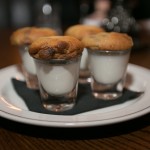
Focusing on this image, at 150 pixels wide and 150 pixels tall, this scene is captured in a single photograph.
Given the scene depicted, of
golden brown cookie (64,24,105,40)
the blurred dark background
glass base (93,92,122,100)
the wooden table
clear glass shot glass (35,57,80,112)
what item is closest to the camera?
the wooden table

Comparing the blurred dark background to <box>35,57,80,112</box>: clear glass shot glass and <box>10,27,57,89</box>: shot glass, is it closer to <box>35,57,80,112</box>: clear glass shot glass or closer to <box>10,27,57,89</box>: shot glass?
<box>10,27,57,89</box>: shot glass

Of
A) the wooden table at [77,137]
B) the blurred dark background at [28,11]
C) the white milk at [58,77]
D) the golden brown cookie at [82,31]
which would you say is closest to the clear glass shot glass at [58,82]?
the white milk at [58,77]

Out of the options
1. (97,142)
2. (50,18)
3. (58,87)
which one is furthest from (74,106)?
(50,18)

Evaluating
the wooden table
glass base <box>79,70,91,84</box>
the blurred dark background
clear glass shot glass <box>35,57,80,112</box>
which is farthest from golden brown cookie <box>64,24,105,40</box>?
the blurred dark background

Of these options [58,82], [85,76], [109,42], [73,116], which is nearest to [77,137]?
[73,116]

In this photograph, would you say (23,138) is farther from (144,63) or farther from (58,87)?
(144,63)

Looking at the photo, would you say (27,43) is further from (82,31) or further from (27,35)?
(82,31)
